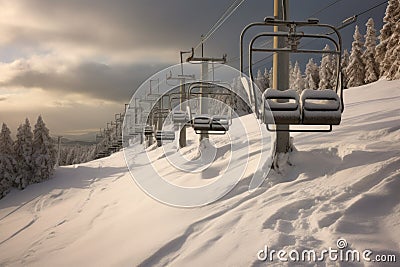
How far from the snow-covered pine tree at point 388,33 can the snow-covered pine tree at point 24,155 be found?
119ft

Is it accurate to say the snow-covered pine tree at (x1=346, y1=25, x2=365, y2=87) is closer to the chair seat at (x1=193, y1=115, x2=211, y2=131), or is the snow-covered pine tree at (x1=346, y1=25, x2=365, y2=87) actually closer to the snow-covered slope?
the snow-covered slope

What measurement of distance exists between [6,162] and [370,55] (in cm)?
4258

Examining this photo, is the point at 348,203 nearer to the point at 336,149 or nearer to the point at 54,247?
the point at 336,149

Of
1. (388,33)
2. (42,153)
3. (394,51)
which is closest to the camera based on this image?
(394,51)

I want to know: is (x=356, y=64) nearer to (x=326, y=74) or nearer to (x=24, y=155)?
(x=326, y=74)

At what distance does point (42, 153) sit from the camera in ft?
108

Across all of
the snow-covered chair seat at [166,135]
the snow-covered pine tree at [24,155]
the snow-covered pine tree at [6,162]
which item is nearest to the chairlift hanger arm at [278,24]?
the snow-covered chair seat at [166,135]

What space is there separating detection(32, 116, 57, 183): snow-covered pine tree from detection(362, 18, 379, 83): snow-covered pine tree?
37.1m

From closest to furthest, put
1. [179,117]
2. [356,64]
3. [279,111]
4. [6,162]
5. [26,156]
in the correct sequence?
[279,111]
[179,117]
[6,162]
[26,156]
[356,64]

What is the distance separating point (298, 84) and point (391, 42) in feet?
97.2

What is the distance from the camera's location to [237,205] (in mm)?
5855

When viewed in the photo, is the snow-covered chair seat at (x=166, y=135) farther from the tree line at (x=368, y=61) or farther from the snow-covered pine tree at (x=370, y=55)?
the snow-covered pine tree at (x=370, y=55)

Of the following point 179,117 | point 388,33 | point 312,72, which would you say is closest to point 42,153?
point 179,117

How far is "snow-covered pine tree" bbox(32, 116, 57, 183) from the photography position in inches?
1251
